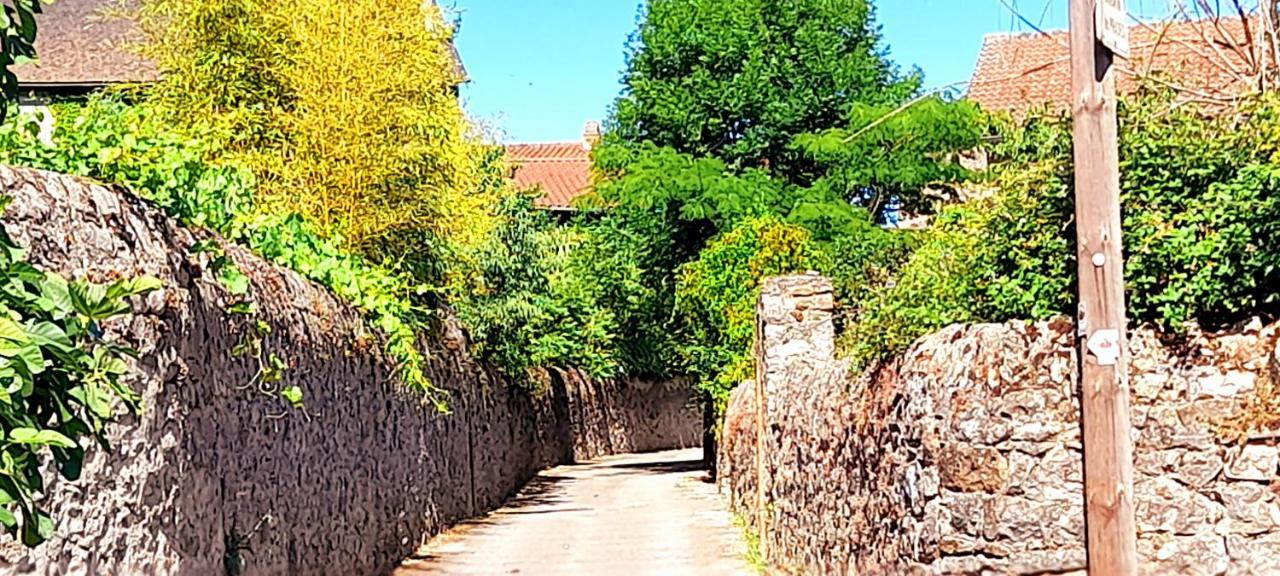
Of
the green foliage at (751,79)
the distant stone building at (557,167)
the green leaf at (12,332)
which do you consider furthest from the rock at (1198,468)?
the distant stone building at (557,167)

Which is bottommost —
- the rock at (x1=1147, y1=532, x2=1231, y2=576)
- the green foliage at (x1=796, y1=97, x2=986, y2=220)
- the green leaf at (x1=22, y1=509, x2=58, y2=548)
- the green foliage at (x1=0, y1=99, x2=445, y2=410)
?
the rock at (x1=1147, y1=532, x2=1231, y2=576)

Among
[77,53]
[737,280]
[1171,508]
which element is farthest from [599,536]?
[77,53]

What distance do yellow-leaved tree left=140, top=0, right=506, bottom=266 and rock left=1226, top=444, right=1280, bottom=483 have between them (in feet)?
34.8

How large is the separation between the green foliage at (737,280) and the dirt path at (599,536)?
2114 millimetres

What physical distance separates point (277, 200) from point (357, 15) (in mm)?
2427

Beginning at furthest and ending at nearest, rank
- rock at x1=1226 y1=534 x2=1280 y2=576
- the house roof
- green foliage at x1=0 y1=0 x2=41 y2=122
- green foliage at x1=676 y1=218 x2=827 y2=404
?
the house roof
green foliage at x1=676 y1=218 x2=827 y2=404
rock at x1=1226 y1=534 x2=1280 y2=576
green foliage at x1=0 y1=0 x2=41 y2=122

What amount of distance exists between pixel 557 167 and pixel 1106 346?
53.6 meters

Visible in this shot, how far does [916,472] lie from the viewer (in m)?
7.63

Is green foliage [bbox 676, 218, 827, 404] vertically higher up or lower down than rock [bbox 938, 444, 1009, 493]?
higher up

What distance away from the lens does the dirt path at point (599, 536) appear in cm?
1451

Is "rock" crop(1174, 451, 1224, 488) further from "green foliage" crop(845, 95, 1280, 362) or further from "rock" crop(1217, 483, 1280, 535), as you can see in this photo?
"green foliage" crop(845, 95, 1280, 362)

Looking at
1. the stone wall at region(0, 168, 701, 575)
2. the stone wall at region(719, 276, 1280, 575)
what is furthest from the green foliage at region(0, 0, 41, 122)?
the stone wall at region(719, 276, 1280, 575)

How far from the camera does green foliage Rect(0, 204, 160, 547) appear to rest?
2.68 metres

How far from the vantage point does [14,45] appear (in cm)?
296
